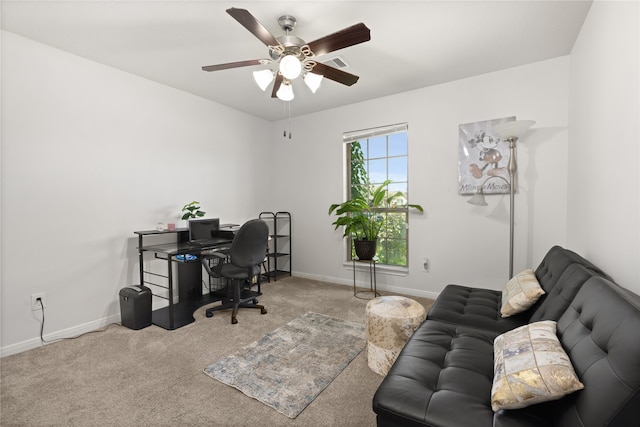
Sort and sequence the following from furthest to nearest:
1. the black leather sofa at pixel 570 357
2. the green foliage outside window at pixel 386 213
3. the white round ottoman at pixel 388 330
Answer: the green foliage outside window at pixel 386 213
the white round ottoman at pixel 388 330
the black leather sofa at pixel 570 357

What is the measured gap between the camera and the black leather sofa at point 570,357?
0.89 meters

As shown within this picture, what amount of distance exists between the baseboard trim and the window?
3037 millimetres

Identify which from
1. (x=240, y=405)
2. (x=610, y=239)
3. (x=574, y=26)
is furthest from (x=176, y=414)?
(x=574, y=26)

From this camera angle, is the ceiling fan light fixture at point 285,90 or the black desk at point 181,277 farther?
the black desk at point 181,277

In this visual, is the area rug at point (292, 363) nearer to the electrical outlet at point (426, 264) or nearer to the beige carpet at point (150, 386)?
the beige carpet at point (150, 386)

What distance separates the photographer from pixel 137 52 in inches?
108

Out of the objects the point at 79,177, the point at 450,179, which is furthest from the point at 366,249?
the point at 79,177

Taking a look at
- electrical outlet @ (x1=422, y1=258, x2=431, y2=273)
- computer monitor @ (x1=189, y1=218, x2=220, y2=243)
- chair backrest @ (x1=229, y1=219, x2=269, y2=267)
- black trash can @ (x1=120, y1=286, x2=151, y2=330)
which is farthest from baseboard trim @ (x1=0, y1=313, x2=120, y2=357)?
electrical outlet @ (x1=422, y1=258, x2=431, y2=273)

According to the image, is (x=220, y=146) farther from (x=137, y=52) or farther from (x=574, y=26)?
(x=574, y=26)

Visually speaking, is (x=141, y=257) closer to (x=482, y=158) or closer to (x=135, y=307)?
(x=135, y=307)

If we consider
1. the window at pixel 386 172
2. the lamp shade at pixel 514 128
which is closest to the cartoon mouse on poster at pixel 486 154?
the lamp shade at pixel 514 128

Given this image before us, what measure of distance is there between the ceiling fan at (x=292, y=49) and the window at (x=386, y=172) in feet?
5.74

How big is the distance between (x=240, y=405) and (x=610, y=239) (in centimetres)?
242

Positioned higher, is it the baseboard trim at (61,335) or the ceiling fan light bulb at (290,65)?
the ceiling fan light bulb at (290,65)
